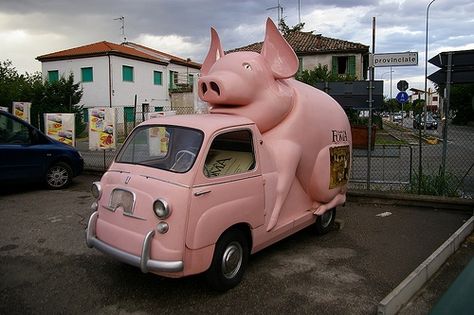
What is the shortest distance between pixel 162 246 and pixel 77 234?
115 inches

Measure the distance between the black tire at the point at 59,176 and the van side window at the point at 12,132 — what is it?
82cm

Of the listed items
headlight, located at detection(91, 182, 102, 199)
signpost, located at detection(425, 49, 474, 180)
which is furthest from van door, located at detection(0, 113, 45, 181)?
signpost, located at detection(425, 49, 474, 180)

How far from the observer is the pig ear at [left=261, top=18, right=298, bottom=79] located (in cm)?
538

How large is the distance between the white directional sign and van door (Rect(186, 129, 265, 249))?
4804 mm

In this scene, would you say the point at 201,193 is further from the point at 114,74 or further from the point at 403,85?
the point at 114,74

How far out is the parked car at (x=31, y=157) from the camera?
822 cm

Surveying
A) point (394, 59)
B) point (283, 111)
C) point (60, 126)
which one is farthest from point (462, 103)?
point (283, 111)

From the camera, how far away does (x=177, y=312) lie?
377 centimetres

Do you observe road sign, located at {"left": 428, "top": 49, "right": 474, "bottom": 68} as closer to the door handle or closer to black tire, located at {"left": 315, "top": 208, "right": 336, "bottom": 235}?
black tire, located at {"left": 315, "top": 208, "right": 336, "bottom": 235}

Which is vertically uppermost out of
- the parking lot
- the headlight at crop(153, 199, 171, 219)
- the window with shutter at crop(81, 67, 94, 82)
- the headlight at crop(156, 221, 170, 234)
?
the window with shutter at crop(81, 67, 94, 82)

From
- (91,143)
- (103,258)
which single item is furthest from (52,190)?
(103,258)

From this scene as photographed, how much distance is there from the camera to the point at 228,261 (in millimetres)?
4164

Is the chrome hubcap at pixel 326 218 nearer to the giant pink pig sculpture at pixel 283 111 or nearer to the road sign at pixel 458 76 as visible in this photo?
the giant pink pig sculpture at pixel 283 111

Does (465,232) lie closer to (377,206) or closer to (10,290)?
(377,206)
